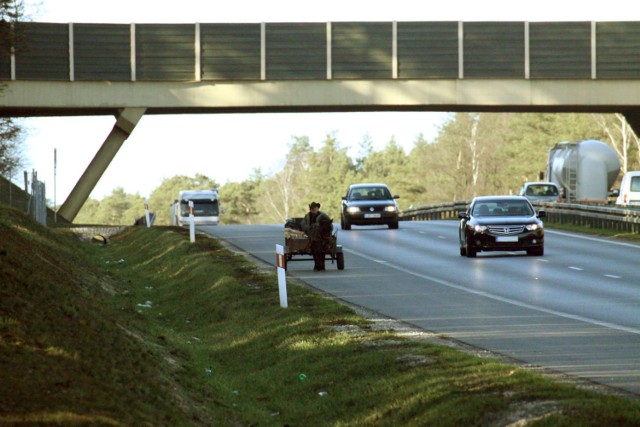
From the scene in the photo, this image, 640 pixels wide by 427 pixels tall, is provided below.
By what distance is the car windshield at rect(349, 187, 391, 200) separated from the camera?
168 feet

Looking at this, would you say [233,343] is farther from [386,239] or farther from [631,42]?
[631,42]

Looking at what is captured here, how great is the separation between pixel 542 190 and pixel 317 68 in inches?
479

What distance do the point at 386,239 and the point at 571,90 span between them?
16.5 m

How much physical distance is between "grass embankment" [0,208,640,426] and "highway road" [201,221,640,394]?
3.26ft

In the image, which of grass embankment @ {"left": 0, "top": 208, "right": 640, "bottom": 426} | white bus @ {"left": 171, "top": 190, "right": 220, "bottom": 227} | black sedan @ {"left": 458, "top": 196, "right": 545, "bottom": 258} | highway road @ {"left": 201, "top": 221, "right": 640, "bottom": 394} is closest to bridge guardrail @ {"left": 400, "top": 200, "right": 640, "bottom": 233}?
highway road @ {"left": 201, "top": 221, "right": 640, "bottom": 394}

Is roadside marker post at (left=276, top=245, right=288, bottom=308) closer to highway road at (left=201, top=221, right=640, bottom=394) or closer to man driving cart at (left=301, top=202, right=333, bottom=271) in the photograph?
highway road at (left=201, top=221, right=640, bottom=394)

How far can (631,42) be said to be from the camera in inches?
2215

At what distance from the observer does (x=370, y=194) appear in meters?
51.2

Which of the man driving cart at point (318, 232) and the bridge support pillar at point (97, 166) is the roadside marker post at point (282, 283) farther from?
the bridge support pillar at point (97, 166)

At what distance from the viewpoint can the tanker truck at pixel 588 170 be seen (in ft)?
199

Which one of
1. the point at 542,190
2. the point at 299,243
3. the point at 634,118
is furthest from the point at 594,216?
the point at 299,243

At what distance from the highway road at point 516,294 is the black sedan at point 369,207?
744 centimetres

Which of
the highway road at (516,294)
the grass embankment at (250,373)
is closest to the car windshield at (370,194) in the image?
the highway road at (516,294)

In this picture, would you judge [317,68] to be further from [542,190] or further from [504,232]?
[504,232]
